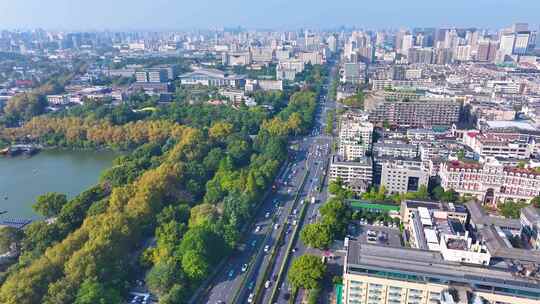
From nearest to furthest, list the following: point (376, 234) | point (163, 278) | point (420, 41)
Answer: point (163, 278), point (376, 234), point (420, 41)

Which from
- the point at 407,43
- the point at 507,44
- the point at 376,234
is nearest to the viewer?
the point at 376,234

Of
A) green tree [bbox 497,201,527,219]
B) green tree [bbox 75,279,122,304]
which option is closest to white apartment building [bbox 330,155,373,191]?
green tree [bbox 497,201,527,219]

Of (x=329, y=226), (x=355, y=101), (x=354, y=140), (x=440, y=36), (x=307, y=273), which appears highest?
(x=440, y=36)

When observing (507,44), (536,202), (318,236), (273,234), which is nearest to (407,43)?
(507,44)

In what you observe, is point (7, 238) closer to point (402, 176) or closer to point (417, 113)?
point (402, 176)

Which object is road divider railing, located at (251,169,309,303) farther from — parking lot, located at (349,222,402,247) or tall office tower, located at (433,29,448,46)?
tall office tower, located at (433,29,448,46)

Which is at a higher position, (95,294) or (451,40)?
(451,40)
